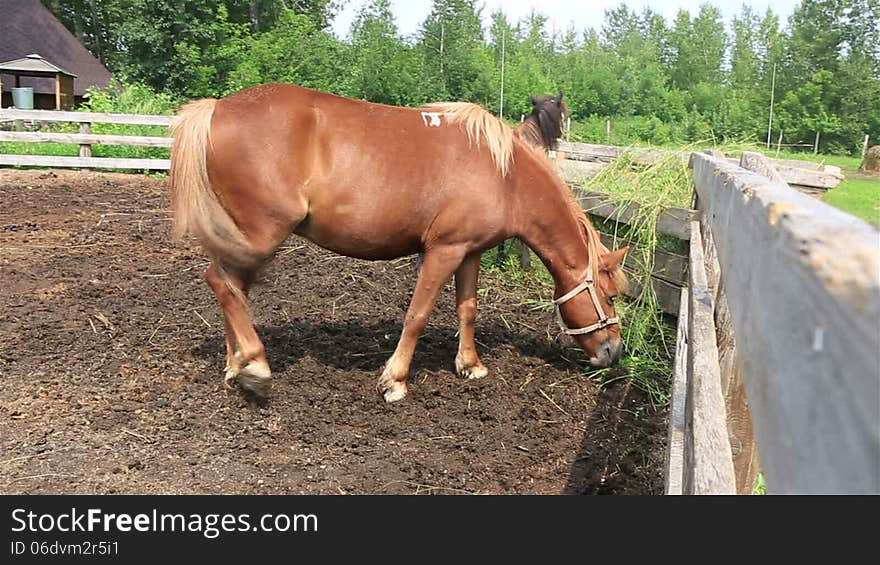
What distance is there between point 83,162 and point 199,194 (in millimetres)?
10833

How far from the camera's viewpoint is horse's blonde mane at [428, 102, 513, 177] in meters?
4.61

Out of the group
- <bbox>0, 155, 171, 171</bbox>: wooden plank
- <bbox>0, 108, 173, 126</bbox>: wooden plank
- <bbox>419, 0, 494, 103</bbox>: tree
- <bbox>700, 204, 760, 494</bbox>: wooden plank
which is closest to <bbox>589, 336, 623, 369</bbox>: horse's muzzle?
<bbox>700, 204, 760, 494</bbox>: wooden plank

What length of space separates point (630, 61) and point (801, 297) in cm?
4387

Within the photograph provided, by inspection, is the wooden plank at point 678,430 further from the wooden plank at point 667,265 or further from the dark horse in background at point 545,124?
the dark horse in background at point 545,124

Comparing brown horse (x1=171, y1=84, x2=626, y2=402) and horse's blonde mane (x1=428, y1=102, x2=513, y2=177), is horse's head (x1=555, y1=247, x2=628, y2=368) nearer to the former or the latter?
brown horse (x1=171, y1=84, x2=626, y2=402)

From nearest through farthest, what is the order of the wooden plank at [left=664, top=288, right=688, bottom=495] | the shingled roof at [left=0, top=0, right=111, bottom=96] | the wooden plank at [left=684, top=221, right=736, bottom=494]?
the wooden plank at [left=684, top=221, right=736, bottom=494] < the wooden plank at [left=664, top=288, right=688, bottom=495] < the shingled roof at [left=0, top=0, right=111, bottom=96]

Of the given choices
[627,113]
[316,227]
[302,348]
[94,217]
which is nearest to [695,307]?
[316,227]

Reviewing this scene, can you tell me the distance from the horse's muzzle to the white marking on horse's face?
74.5 inches

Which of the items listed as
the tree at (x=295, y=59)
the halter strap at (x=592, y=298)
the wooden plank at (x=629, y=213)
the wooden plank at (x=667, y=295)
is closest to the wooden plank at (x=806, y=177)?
the wooden plank at (x=629, y=213)

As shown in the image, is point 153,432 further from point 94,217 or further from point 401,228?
point 94,217

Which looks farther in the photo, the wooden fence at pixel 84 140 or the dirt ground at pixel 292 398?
the wooden fence at pixel 84 140

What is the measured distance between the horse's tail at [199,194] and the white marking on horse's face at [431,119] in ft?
4.27

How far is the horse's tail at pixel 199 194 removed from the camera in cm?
414

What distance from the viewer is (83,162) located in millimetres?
13453
